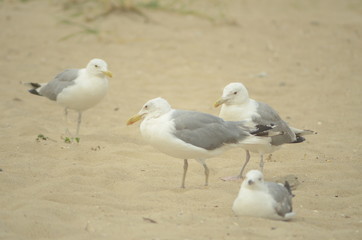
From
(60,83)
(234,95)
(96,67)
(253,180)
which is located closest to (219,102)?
(234,95)

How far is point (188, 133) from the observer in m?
5.94

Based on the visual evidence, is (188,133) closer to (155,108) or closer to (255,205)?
(155,108)

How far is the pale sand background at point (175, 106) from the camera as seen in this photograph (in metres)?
5.07

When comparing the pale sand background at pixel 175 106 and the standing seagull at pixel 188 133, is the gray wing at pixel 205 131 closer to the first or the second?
the standing seagull at pixel 188 133

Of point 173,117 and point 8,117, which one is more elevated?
point 173,117

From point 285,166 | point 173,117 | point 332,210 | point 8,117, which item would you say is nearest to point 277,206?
point 332,210

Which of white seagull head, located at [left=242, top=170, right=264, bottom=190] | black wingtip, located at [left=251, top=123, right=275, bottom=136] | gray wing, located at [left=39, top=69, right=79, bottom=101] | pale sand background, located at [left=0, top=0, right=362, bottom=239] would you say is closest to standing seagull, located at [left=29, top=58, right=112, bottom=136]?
gray wing, located at [left=39, top=69, right=79, bottom=101]

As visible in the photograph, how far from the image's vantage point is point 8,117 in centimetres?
847

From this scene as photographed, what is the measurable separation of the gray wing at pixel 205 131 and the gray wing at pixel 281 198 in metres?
0.85

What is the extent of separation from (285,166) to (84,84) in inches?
110

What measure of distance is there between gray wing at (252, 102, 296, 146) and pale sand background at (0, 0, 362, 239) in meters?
0.41

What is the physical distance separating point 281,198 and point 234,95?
5.94 feet

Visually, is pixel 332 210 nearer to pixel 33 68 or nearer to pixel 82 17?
pixel 33 68

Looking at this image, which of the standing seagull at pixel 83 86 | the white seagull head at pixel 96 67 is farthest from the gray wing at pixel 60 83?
the white seagull head at pixel 96 67
